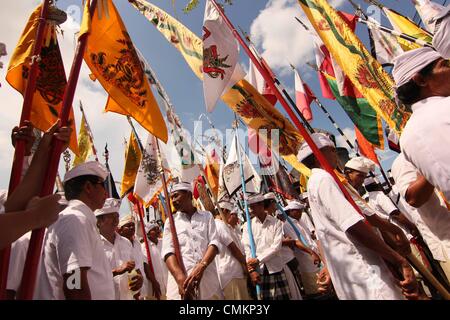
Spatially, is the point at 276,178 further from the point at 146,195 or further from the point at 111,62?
the point at 111,62

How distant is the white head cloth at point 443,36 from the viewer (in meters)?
1.74

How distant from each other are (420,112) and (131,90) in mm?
2712

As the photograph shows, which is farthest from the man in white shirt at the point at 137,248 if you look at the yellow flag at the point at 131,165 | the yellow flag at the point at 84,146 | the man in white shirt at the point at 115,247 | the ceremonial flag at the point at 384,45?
the ceremonial flag at the point at 384,45

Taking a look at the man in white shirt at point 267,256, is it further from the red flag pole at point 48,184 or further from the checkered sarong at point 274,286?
the red flag pole at point 48,184

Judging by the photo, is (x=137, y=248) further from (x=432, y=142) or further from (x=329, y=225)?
(x=432, y=142)

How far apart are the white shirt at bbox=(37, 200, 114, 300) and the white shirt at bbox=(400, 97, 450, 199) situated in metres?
2.07

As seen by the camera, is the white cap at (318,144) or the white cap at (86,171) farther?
the white cap at (318,144)

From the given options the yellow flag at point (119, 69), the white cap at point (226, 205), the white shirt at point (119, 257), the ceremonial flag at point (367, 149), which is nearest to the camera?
the yellow flag at point (119, 69)

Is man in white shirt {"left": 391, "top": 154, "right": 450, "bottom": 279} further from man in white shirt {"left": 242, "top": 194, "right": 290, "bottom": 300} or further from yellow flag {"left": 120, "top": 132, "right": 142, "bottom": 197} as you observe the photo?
yellow flag {"left": 120, "top": 132, "right": 142, "bottom": 197}

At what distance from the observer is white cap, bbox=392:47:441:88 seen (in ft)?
6.34

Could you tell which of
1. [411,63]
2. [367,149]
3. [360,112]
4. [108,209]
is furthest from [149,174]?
[411,63]

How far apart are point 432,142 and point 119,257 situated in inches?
186

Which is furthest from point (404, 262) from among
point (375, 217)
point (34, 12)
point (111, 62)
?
point (34, 12)

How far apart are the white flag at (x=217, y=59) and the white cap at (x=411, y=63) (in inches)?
81.5
